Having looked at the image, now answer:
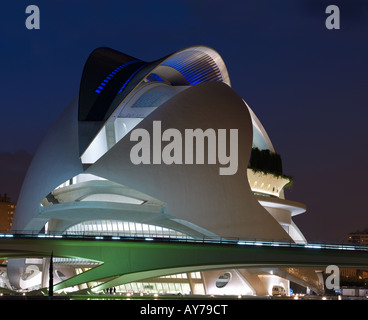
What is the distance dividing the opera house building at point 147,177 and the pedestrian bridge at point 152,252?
2.82 m

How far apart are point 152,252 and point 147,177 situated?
6.77 metres

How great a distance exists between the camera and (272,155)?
197 feet

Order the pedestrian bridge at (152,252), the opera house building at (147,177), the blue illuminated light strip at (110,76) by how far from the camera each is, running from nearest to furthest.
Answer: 1. the pedestrian bridge at (152,252)
2. the opera house building at (147,177)
3. the blue illuminated light strip at (110,76)

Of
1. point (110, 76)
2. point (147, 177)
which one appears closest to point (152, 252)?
point (147, 177)

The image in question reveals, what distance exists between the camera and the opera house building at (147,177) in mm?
48125

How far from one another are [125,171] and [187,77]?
15.0 m

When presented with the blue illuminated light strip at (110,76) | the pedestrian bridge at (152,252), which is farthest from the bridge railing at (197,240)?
the blue illuminated light strip at (110,76)

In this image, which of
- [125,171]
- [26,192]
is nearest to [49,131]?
[26,192]

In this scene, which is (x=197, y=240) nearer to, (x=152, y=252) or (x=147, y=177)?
(x=152, y=252)

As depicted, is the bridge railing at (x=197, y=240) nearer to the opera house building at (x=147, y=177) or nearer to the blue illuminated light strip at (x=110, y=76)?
the opera house building at (x=147, y=177)

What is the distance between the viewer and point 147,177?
48.3 m

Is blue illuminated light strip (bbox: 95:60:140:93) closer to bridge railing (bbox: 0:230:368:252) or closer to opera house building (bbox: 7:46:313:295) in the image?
opera house building (bbox: 7:46:313:295)
